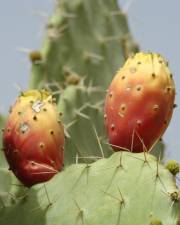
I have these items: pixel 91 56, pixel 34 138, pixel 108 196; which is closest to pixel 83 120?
pixel 91 56

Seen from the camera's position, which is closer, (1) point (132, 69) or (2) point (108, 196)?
(2) point (108, 196)

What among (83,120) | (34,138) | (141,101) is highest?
(141,101)

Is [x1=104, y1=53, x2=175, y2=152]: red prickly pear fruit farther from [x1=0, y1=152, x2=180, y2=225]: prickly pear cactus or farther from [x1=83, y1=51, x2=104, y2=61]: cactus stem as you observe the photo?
[x1=83, y1=51, x2=104, y2=61]: cactus stem

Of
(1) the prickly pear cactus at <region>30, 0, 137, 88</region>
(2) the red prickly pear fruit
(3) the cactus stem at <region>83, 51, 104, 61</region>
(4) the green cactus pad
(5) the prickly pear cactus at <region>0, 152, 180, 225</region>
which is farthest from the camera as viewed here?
(3) the cactus stem at <region>83, 51, 104, 61</region>

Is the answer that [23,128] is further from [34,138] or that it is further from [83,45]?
[83,45]

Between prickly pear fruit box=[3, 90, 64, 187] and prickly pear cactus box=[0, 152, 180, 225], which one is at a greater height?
prickly pear fruit box=[3, 90, 64, 187]

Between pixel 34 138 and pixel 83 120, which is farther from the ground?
pixel 34 138

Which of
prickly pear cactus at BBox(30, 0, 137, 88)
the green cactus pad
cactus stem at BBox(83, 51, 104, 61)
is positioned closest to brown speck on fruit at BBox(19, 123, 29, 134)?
the green cactus pad
